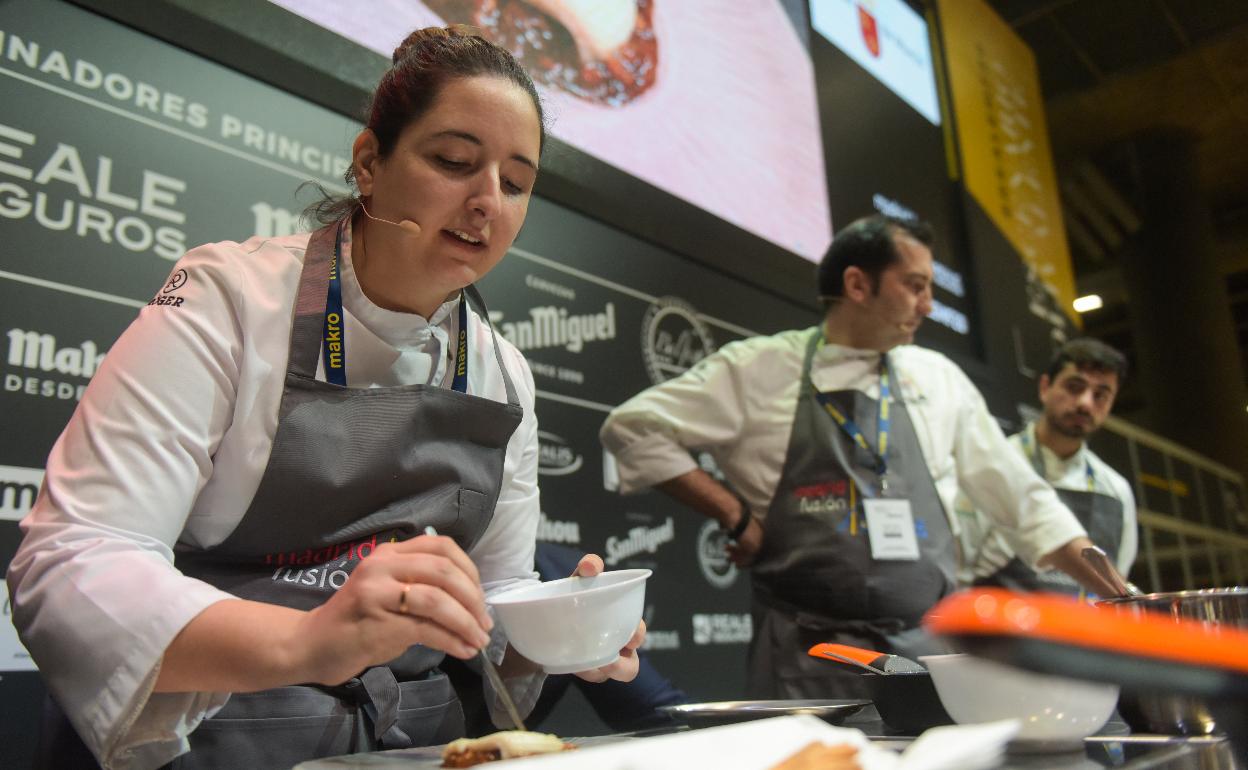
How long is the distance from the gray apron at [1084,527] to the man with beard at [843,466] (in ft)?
2.98

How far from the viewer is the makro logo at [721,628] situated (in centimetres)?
256

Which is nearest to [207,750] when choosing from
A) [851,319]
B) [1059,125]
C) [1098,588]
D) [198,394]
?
[198,394]

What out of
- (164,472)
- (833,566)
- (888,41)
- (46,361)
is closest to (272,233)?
(46,361)

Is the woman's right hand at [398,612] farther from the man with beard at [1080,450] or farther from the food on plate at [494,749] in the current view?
the man with beard at [1080,450]

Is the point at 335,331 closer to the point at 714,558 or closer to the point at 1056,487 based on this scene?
the point at 714,558

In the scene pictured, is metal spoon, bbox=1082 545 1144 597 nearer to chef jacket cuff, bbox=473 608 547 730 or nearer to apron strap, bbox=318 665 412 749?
chef jacket cuff, bbox=473 608 547 730

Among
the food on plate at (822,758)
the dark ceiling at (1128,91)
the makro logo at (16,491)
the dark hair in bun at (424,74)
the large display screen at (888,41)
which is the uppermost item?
the dark ceiling at (1128,91)

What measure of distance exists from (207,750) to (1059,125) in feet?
22.6

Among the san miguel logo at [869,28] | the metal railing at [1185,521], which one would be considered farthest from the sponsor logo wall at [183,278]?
the metal railing at [1185,521]

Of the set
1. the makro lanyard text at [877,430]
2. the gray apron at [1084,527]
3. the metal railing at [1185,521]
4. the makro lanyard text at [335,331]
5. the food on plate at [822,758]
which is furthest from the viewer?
the metal railing at [1185,521]

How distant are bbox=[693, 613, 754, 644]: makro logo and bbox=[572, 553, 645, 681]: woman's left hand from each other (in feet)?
5.19

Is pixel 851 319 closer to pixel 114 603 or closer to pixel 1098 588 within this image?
pixel 1098 588

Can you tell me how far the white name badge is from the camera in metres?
2.00

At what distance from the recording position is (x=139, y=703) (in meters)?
0.71
